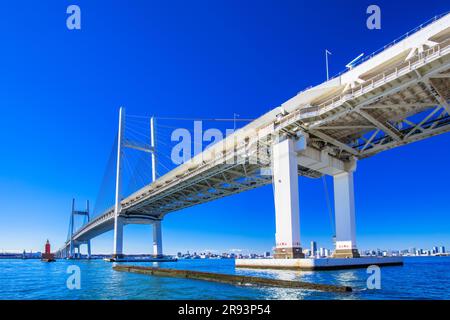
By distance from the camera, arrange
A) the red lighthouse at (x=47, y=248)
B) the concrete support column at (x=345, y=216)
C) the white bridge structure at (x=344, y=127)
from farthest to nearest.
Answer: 1. the red lighthouse at (x=47, y=248)
2. the concrete support column at (x=345, y=216)
3. the white bridge structure at (x=344, y=127)

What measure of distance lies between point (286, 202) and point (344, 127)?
7.97 metres

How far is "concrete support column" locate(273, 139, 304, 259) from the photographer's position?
30.8 meters

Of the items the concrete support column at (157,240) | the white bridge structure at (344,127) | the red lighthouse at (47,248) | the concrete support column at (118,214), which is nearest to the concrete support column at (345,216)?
the white bridge structure at (344,127)

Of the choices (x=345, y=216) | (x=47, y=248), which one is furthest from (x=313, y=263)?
(x=47, y=248)

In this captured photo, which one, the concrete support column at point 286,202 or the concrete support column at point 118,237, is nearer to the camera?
the concrete support column at point 286,202

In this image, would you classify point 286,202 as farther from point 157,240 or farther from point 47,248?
point 47,248

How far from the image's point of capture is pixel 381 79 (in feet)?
85.7

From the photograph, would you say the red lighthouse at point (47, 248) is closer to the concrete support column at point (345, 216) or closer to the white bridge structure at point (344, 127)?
the white bridge structure at point (344, 127)

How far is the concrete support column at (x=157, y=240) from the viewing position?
262 feet

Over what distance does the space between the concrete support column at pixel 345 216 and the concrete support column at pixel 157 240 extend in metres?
49.7

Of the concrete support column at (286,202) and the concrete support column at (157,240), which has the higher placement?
the concrete support column at (286,202)

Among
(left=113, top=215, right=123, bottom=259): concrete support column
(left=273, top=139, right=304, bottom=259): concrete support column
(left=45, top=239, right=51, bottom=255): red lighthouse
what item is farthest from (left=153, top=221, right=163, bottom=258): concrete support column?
(left=273, top=139, right=304, bottom=259): concrete support column

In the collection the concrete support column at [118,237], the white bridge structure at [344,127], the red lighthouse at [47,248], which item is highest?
the white bridge structure at [344,127]
